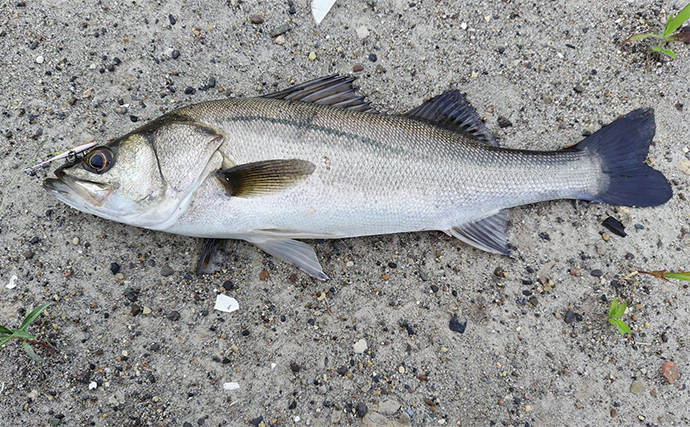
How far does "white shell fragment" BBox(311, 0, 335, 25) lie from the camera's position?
9.66ft

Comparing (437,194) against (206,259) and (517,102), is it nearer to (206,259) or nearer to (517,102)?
(517,102)

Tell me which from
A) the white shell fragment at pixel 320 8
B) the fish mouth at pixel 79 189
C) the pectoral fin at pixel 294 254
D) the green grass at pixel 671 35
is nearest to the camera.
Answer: the fish mouth at pixel 79 189

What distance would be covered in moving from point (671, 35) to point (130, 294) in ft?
13.3

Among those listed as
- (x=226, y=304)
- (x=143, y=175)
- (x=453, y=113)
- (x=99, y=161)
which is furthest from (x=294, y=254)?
(x=453, y=113)

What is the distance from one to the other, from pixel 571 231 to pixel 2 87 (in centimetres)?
393

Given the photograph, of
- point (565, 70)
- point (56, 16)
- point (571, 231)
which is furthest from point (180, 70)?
point (571, 231)

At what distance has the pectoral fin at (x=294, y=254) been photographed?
8.45ft

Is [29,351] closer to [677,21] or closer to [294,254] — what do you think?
[294,254]

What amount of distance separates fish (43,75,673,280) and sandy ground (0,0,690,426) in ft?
0.81

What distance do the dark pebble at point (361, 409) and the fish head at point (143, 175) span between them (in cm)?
154

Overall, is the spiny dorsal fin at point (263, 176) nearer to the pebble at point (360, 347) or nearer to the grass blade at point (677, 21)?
the pebble at point (360, 347)

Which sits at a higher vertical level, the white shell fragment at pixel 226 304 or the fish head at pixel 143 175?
the fish head at pixel 143 175

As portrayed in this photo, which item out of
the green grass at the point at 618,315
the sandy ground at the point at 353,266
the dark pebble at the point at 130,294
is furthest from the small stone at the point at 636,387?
the dark pebble at the point at 130,294

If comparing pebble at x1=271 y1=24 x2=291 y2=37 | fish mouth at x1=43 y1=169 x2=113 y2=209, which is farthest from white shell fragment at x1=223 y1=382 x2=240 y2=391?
pebble at x1=271 y1=24 x2=291 y2=37
